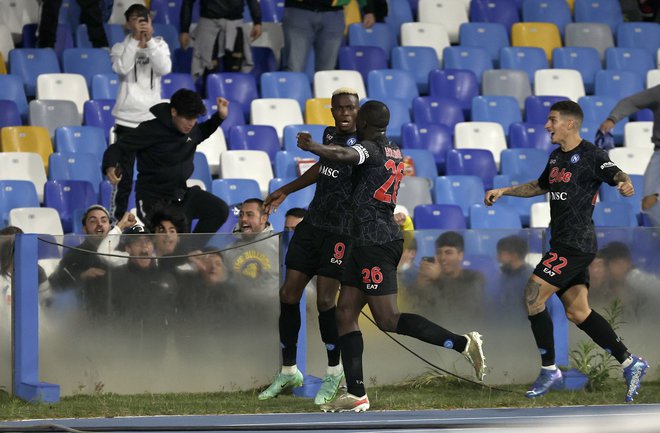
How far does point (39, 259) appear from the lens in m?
Answer: 8.64

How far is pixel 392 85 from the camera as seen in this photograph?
14164 millimetres

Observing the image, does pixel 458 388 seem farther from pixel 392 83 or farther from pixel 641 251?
pixel 392 83

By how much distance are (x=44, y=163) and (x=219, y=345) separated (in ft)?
13.7

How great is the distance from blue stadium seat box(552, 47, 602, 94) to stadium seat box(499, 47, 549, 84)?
20 cm

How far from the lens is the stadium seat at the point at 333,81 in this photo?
13797 millimetres

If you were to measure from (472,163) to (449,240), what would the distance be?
13.6 feet

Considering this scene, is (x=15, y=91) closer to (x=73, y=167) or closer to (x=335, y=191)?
(x=73, y=167)

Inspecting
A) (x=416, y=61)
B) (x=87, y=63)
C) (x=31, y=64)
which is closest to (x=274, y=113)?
(x=87, y=63)

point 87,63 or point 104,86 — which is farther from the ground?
point 87,63

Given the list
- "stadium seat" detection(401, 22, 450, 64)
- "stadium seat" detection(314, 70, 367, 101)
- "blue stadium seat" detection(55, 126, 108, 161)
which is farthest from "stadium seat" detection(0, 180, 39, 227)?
"stadium seat" detection(401, 22, 450, 64)

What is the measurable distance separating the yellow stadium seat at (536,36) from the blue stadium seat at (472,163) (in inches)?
114

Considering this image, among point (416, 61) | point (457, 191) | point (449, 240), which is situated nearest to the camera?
point (449, 240)

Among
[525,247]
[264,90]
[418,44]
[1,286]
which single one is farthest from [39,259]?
[418,44]

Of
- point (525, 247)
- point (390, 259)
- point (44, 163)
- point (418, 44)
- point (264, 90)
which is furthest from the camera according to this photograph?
point (418, 44)
